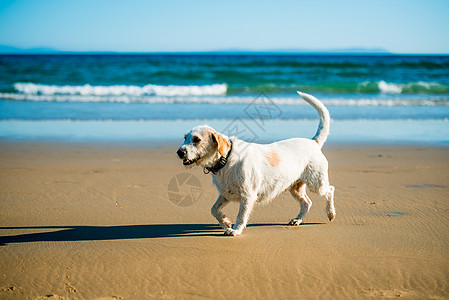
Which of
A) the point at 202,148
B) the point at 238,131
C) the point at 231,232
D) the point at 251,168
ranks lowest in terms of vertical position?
the point at 238,131

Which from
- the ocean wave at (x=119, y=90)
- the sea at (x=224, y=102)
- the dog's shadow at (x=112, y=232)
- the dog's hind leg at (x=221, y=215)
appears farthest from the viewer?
the ocean wave at (x=119, y=90)

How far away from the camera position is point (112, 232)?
14.1 ft

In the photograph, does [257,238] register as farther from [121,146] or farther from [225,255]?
Answer: [121,146]

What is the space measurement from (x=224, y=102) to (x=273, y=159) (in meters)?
12.8

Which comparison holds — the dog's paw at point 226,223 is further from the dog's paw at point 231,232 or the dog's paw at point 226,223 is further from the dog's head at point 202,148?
the dog's head at point 202,148

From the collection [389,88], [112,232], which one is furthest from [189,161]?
[389,88]

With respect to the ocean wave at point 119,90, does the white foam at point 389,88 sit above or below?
above

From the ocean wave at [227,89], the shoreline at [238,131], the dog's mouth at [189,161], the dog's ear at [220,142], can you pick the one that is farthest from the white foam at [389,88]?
the dog's mouth at [189,161]

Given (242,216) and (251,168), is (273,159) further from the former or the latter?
(242,216)

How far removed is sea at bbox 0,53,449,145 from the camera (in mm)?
10387

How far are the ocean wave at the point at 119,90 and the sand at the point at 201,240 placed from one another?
14.2 meters

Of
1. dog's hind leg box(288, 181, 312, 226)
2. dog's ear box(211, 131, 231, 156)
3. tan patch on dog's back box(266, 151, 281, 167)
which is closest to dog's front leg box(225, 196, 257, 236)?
tan patch on dog's back box(266, 151, 281, 167)

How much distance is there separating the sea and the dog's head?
17.0 ft

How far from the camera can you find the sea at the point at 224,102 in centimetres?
1039
